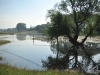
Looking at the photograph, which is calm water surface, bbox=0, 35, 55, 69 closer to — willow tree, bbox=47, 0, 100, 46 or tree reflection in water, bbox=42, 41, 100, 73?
tree reflection in water, bbox=42, 41, 100, 73

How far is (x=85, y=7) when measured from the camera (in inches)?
1889

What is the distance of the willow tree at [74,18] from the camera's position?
47406mm

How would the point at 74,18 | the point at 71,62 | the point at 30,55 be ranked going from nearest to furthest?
the point at 71,62 → the point at 30,55 → the point at 74,18

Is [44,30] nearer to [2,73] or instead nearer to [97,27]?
[97,27]

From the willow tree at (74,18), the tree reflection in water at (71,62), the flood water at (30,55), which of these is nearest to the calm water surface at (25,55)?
the flood water at (30,55)

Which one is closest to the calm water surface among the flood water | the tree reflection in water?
the flood water

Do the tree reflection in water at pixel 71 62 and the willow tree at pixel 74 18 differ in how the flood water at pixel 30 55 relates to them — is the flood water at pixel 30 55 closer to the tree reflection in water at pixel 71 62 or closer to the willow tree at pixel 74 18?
the tree reflection in water at pixel 71 62

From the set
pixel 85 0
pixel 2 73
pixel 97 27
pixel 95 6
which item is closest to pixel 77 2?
pixel 85 0

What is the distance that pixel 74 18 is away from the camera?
50094 mm

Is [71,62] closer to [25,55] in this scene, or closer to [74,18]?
[25,55]

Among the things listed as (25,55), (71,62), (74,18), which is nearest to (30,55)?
(25,55)

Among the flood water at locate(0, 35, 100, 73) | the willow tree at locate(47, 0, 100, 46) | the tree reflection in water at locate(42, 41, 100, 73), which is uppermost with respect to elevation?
the willow tree at locate(47, 0, 100, 46)

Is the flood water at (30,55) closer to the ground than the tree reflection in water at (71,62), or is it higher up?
higher up

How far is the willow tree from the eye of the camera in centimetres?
4741
